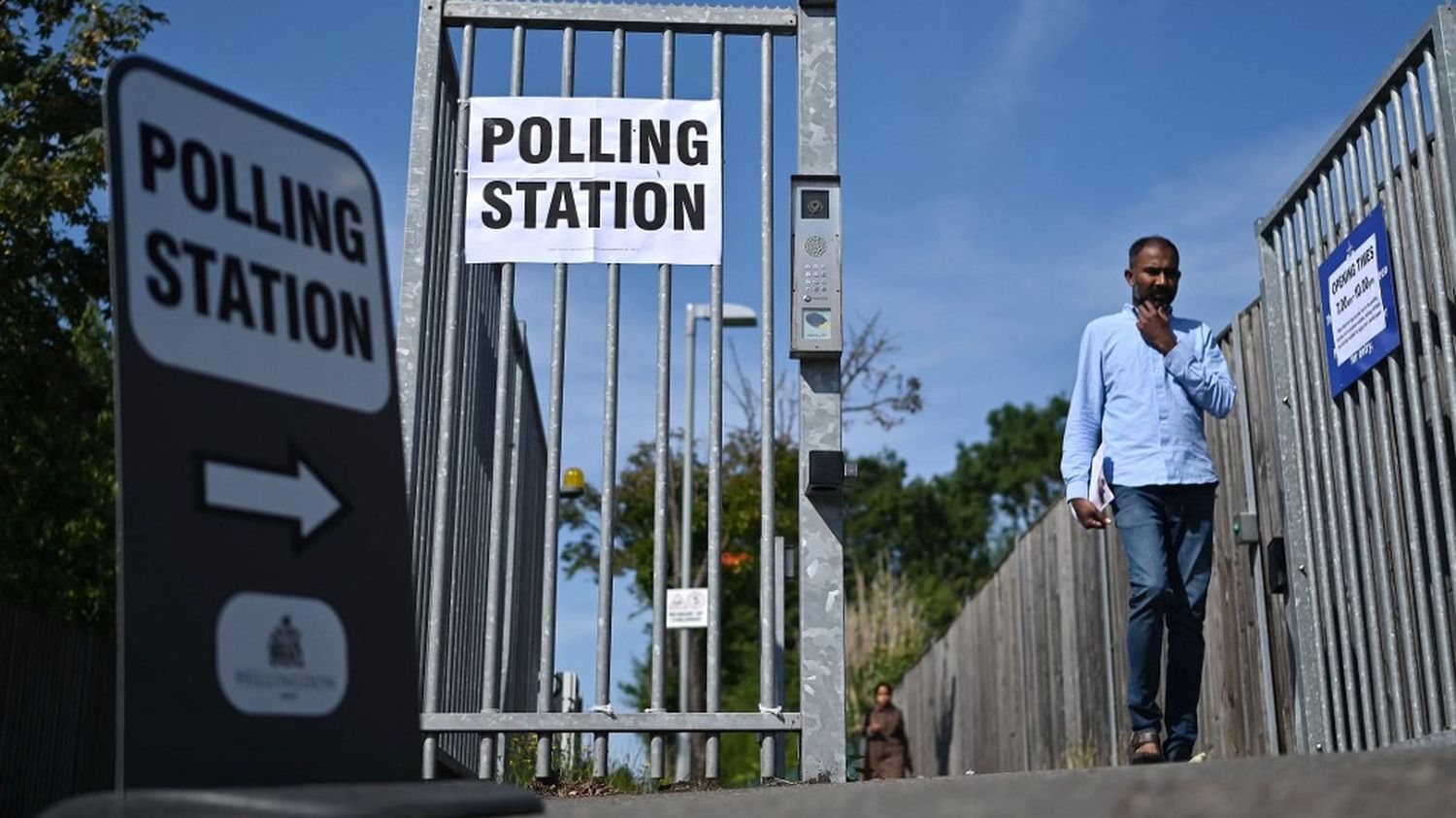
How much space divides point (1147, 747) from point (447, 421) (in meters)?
2.48

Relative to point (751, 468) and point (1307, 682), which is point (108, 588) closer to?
point (751, 468)

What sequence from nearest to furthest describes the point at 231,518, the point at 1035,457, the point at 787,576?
the point at 231,518 → the point at 787,576 → the point at 1035,457

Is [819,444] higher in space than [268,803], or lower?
higher

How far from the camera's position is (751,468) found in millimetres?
22172

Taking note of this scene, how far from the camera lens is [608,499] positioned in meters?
5.02

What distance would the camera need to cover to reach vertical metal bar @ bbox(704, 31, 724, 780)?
4.97m

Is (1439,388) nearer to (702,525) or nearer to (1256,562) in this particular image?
(1256,562)

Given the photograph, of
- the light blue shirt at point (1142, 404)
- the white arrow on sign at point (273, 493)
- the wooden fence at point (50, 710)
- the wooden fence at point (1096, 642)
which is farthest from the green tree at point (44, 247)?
the white arrow on sign at point (273, 493)

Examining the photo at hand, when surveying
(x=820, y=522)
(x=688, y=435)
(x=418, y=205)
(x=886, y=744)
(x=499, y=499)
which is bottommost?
(x=886, y=744)

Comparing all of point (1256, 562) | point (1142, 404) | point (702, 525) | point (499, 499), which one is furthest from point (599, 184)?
point (702, 525)

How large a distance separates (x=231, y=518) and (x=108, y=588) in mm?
20585

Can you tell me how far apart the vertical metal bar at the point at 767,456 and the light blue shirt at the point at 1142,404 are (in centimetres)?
117

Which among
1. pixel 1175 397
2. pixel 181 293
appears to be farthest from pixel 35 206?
pixel 181 293

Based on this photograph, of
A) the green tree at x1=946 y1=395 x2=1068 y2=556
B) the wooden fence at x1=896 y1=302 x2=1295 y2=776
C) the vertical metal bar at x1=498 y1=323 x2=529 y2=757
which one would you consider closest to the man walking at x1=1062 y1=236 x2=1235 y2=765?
the wooden fence at x1=896 y1=302 x2=1295 y2=776
